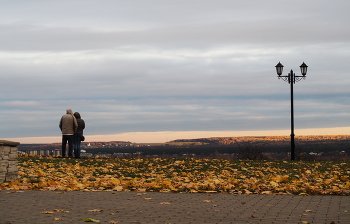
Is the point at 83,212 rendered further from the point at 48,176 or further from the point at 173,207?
the point at 48,176

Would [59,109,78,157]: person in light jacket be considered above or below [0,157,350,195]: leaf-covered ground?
above

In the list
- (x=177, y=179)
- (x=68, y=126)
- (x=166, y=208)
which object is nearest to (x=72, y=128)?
(x=68, y=126)

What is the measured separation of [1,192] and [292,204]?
237 inches

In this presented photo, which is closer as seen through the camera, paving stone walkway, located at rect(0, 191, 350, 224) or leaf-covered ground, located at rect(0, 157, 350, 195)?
paving stone walkway, located at rect(0, 191, 350, 224)

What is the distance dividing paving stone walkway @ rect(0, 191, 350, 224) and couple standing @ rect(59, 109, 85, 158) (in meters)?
11.2

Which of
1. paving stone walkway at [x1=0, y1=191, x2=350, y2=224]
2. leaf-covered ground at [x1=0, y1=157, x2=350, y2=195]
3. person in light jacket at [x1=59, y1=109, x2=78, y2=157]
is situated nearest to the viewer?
paving stone walkway at [x1=0, y1=191, x2=350, y2=224]

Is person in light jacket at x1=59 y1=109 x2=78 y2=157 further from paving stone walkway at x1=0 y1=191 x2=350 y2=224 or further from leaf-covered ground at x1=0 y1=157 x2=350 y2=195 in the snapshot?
paving stone walkway at x1=0 y1=191 x2=350 y2=224

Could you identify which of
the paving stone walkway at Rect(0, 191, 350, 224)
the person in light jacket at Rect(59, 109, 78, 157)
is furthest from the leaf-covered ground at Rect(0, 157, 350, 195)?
the person in light jacket at Rect(59, 109, 78, 157)

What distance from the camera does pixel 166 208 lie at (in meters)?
9.18

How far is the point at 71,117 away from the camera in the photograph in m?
22.0

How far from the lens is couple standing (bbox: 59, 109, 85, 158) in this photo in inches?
866

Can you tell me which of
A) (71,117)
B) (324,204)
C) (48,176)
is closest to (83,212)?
(324,204)

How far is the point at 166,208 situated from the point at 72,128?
538 inches

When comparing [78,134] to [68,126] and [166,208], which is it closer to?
[68,126]
